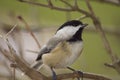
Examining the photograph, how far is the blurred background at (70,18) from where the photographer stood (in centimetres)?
258

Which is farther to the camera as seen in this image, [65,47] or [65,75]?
[65,47]

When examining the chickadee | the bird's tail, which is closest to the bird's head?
the chickadee

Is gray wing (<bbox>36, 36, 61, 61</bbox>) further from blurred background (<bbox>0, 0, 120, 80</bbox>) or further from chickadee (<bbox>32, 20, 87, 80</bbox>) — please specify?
blurred background (<bbox>0, 0, 120, 80</bbox>)

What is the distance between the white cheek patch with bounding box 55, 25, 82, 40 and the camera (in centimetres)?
202

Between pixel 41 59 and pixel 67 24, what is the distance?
8.0 inches

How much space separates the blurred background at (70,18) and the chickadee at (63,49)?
0.34 meters

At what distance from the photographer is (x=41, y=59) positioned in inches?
80.0

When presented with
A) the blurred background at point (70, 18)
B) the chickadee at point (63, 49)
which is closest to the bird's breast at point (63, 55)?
the chickadee at point (63, 49)

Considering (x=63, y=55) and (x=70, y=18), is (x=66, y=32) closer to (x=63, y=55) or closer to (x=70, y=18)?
(x=63, y=55)

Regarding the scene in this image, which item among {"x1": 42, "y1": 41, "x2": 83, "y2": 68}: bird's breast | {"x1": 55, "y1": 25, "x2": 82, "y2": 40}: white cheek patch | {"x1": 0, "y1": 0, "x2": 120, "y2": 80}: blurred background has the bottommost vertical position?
{"x1": 0, "y1": 0, "x2": 120, "y2": 80}: blurred background

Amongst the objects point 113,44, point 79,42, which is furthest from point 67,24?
point 113,44

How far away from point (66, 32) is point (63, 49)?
0.08 metres

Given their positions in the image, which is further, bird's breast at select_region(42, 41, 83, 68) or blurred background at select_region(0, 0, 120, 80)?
blurred background at select_region(0, 0, 120, 80)

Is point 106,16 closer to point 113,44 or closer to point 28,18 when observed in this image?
point 113,44
